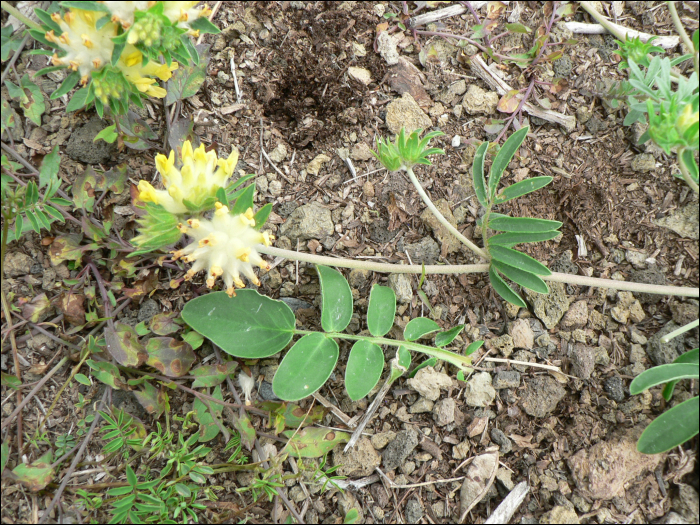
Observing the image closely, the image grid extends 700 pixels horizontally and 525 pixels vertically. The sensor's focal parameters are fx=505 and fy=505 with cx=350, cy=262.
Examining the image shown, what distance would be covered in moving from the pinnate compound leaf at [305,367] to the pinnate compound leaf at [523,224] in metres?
1.07

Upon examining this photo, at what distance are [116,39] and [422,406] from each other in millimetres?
2283

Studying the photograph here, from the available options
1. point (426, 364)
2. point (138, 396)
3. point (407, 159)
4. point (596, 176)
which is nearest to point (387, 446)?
point (426, 364)

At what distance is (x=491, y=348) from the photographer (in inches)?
113

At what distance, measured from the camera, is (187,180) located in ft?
7.18

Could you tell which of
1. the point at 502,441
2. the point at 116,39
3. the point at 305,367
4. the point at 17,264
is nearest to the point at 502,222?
the point at 502,441

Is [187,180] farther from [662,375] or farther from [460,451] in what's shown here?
[662,375]

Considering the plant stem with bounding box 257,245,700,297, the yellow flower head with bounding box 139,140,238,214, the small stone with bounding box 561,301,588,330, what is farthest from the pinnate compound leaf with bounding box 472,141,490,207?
the yellow flower head with bounding box 139,140,238,214

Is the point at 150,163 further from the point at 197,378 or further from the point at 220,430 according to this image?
the point at 220,430

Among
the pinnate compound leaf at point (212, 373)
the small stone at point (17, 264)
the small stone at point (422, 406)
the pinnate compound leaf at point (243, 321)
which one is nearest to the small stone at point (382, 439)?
the small stone at point (422, 406)

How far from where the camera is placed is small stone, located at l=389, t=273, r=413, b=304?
113 inches

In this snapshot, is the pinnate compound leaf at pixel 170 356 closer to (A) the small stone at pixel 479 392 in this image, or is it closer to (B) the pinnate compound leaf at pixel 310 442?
(B) the pinnate compound leaf at pixel 310 442

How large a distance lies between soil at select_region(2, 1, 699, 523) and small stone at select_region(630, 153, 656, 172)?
1 cm

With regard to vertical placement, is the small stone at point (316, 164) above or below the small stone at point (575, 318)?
above

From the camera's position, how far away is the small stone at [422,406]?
108 inches
